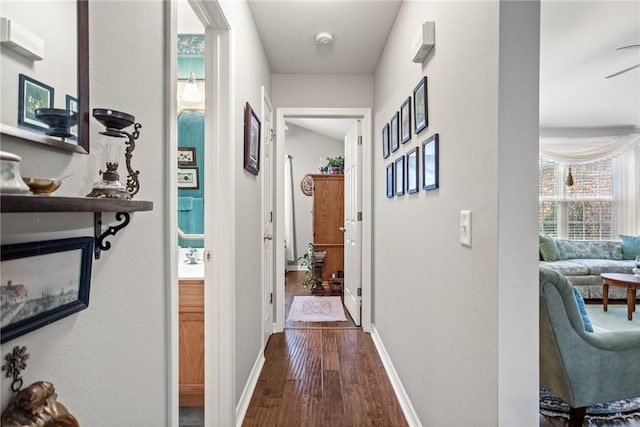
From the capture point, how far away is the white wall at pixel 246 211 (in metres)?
1.86

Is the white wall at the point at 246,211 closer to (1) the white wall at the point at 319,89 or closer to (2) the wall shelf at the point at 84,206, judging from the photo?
(1) the white wall at the point at 319,89

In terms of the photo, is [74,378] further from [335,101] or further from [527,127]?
[335,101]

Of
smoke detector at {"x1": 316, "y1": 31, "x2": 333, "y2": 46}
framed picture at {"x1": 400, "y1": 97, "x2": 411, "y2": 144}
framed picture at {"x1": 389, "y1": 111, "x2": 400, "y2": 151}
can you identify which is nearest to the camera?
framed picture at {"x1": 400, "y1": 97, "x2": 411, "y2": 144}

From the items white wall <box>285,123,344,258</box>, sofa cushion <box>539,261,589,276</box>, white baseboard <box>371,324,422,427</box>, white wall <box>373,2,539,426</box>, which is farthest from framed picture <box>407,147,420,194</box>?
white wall <box>285,123,344,258</box>

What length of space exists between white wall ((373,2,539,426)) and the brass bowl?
40.6 inches

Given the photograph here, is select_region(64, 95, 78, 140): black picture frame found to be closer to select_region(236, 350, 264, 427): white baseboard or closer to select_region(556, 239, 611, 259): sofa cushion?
select_region(236, 350, 264, 427): white baseboard

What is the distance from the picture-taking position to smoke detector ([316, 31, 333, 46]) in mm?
2533

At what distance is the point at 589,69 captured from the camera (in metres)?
3.21


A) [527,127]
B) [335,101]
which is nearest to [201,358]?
[527,127]

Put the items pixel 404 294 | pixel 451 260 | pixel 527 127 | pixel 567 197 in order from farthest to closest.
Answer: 1. pixel 567 197
2. pixel 404 294
3. pixel 451 260
4. pixel 527 127

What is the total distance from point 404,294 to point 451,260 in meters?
0.80

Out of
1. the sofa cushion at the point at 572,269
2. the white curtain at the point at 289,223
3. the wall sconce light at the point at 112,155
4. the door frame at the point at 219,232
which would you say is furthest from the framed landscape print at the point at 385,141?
the white curtain at the point at 289,223

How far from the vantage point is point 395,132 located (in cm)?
230

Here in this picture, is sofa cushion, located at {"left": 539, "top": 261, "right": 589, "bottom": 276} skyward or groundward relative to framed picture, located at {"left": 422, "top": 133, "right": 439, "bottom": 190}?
groundward
